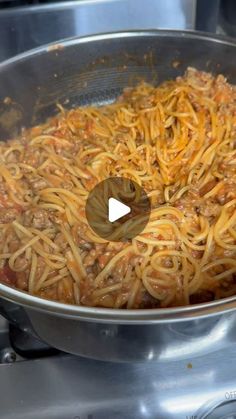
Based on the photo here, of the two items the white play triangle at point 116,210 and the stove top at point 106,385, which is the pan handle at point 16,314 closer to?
the stove top at point 106,385

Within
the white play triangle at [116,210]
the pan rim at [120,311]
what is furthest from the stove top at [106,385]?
the white play triangle at [116,210]

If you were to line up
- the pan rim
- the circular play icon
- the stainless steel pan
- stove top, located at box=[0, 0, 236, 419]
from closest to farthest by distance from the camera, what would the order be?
the pan rim
the stainless steel pan
stove top, located at box=[0, 0, 236, 419]
the circular play icon

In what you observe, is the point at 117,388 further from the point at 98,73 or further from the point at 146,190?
the point at 98,73

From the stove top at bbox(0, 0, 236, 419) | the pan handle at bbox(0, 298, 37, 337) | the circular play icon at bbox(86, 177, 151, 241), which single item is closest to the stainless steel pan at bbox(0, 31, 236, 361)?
the pan handle at bbox(0, 298, 37, 337)

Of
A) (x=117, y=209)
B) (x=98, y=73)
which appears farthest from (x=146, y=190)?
(x=98, y=73)

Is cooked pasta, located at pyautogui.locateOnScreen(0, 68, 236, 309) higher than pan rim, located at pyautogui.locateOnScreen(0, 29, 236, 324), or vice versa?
cooked pasta, located at pyautogui.locateOnScreen(0, 68, 236, 309)

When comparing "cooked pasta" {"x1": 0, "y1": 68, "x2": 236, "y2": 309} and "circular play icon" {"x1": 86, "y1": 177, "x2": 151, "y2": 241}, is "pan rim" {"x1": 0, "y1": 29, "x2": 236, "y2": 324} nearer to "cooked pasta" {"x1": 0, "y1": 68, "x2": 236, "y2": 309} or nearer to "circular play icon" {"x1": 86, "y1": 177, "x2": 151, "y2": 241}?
"cooked pasta" {"x1": 0, "y1": 68, "x2": 236, "y2": 309}

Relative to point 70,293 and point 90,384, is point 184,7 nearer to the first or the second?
point 70,293
